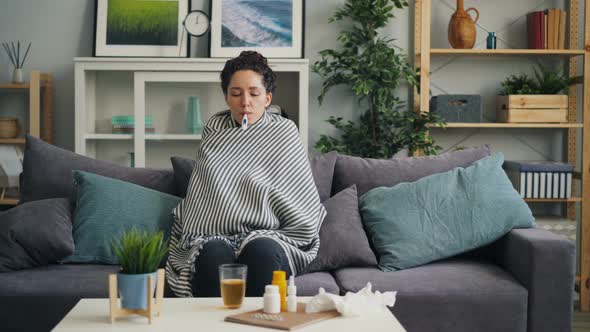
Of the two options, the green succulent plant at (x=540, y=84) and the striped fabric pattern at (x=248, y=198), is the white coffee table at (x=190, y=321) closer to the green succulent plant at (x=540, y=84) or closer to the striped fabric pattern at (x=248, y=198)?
the striped fabric pattern at (x=248, y=198)

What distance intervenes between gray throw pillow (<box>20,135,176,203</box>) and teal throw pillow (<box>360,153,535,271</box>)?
853mm

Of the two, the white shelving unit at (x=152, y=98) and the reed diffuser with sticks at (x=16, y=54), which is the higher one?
the reed diffuser with sticks at (x=16, y=54)

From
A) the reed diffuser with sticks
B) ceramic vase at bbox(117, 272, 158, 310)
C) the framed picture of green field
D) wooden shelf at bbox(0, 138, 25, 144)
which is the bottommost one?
ceramic vase at bbox(117, 272, 158, 310)

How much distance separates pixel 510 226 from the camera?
9.13ft

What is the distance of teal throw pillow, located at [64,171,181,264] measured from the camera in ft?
9.05

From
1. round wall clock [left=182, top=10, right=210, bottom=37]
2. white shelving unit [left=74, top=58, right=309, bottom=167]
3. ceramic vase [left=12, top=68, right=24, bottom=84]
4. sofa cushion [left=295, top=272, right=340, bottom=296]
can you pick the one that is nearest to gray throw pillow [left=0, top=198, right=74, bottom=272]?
sofa cushion [left=295, top=272, right=340, bottom=296]

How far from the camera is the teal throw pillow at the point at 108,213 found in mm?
2758

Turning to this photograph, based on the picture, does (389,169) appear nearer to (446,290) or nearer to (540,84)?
(446,290)

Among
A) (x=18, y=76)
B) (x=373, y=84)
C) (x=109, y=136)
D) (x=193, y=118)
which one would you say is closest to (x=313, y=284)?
(x=373, y=84)

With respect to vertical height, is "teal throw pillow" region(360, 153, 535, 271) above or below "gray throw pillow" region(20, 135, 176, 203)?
below

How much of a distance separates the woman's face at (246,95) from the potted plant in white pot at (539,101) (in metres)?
1.85

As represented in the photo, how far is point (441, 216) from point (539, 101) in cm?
165

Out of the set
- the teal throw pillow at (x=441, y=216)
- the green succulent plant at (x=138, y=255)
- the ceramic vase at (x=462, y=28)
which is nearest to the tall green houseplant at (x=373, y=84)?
the ceramic vase at (x=462, y=28)

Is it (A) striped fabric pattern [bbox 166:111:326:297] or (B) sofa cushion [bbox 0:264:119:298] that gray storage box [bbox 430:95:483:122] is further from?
(B) sofa cushion [bbox 0:264:119:298]
